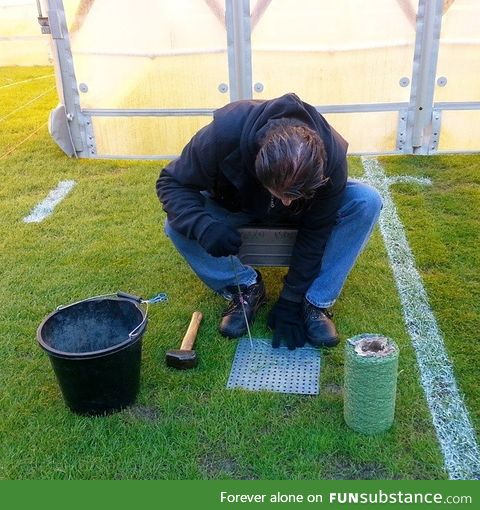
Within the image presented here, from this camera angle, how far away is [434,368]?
9.61 ft


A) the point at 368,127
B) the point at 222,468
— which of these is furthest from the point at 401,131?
the point at 222,468

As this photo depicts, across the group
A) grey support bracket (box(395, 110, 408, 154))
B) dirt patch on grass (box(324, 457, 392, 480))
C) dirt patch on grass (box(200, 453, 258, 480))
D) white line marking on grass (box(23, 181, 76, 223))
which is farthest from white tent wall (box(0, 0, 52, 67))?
dirt patch on grass (box(324, 457, 392, 480))

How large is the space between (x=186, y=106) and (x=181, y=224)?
215cm

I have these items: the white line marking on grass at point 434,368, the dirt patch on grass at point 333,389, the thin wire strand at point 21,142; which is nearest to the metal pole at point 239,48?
the white line marking on grass at point 434,368

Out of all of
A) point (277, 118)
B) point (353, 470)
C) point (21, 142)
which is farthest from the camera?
point (21, 142)

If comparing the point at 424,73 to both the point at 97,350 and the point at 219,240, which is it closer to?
the point at 219,240

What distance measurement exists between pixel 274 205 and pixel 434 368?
3.60 ft

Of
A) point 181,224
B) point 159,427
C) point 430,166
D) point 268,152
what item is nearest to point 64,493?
point 159,427

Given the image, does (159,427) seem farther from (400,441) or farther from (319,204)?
(319,204)

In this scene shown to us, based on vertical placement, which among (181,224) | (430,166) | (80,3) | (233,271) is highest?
(80,3)

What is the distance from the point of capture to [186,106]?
483 cm

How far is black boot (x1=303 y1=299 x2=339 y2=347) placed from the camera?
3.13 metres

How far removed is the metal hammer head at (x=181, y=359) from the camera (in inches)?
117

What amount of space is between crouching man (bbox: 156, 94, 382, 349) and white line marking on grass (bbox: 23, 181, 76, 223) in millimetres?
2079
